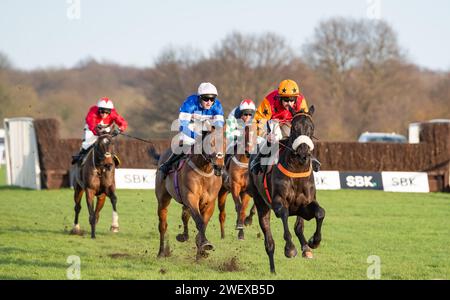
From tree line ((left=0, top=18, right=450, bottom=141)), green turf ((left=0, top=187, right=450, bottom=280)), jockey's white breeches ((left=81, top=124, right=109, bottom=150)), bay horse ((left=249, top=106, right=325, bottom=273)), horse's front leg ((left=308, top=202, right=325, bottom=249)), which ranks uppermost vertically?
tree line ((left=0, top=18, right=450, bottom=141))

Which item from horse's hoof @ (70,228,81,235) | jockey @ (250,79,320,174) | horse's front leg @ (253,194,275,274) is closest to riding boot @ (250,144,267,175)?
jockey @ (250,79,320,174)

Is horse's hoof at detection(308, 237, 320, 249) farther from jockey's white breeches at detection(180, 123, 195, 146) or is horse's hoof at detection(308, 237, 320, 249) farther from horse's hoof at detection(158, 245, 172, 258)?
horse's hoof at detection(158, 245, 172, 258)

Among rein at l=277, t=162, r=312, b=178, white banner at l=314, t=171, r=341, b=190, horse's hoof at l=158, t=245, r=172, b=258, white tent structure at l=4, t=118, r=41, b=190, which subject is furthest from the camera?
white tent structure at l=4, t=118, r=41, b=190

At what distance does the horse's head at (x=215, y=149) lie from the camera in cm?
998

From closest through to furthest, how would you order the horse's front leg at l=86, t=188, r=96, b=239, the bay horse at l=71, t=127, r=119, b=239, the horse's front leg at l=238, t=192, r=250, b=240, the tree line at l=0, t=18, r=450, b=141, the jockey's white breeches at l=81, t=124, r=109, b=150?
the horse's front leg at l=238, t=192, r=250, b=240 < the horse's front leg at l=86, t=188, r=96, b=239 < the bay horse at l=71, t=127, r=119, b=239 < the jockey's white breeches at l=81, t=124, r=109, b=150 < the tree line at l=0, t=18, r=450, b=141

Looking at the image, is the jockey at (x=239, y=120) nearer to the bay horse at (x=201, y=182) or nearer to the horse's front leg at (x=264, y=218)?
the bay horse at (x=201, y=182)

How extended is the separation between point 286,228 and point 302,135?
112cm

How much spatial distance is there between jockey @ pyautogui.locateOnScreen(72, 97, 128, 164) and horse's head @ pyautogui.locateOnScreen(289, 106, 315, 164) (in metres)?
6.02

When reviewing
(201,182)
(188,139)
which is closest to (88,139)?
(188,139)

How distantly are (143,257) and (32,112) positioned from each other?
43473 mm

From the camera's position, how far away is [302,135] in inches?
358

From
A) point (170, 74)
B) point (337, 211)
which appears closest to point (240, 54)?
point (170, 74)

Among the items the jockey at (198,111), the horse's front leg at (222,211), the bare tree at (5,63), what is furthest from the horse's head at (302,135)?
the bare tree at (5,63)

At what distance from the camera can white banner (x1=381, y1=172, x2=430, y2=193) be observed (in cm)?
2466
